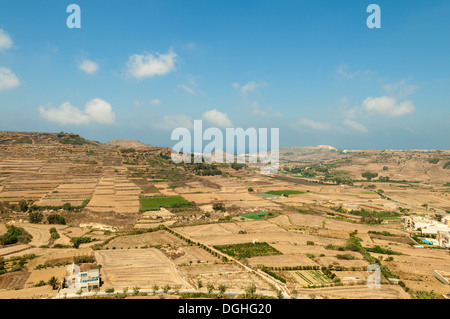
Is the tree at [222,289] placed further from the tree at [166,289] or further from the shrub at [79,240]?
the shrub at [79,240]

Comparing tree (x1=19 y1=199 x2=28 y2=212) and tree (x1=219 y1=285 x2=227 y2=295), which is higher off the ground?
tree (x1=19 y1=199 x2=28 y2=212)

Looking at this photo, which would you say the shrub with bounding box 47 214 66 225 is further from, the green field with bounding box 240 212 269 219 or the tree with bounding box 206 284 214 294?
the tree with bounding box 206 284 214 294

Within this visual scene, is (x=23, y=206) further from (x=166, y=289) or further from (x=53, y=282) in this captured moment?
(x=166, y=289)

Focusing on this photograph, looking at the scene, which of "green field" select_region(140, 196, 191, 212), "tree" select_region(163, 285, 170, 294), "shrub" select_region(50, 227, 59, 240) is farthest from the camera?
"green field" select_region(140, 196, 191, 212)

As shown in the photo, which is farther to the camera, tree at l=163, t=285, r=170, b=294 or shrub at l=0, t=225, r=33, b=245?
shrub at l=0, t=225, r=33, b=245

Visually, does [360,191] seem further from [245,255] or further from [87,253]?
[87,253]

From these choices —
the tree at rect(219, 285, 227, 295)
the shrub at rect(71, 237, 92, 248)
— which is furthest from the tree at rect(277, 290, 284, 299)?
the shrub at rect(71, 237, 92, 248)

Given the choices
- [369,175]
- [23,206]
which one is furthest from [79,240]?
[369,175]
